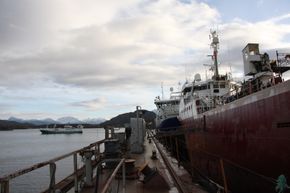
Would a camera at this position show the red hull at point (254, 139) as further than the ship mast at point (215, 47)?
No

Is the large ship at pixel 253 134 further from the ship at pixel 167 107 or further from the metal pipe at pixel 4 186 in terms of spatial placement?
the ship at pixel 167 107

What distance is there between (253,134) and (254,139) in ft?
0.54

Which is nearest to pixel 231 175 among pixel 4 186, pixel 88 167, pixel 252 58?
pixel 252 58

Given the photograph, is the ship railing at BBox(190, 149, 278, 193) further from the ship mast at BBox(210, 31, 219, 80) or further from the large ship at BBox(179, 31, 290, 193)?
the ship mast at BBox(210, 31, 219, 80)

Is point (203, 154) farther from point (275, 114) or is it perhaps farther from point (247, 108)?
point (275, 114)

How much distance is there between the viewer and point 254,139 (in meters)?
10.4

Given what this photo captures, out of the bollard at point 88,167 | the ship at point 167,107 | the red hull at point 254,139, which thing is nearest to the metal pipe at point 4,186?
the bollard at point 88,167

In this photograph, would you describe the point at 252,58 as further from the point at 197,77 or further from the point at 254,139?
the point at 197,77

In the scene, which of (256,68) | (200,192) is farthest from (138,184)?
(256,68)

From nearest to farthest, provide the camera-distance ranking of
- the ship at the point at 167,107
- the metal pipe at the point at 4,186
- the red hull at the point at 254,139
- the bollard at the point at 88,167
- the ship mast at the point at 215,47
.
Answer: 1. the metal pipe at the point at 4,186
2. the red hull at the point at 254,139
3. the bollard at the point at 88,167
4. the ship mast at the point at 215,47
5. the ship at the point at 167,107

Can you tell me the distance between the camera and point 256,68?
1377cm

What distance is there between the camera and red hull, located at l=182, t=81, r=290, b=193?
8.91 m

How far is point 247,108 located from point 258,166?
1.81 m

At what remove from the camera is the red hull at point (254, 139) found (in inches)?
351
